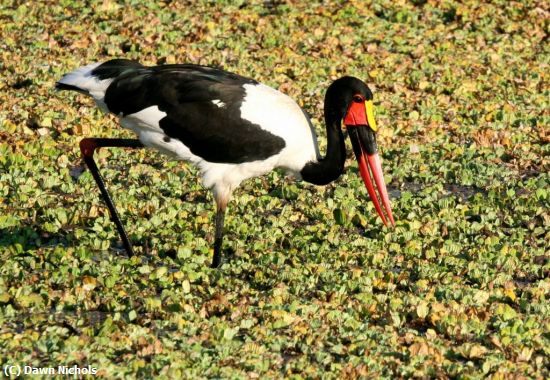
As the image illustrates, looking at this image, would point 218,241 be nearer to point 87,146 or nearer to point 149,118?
point 149,118

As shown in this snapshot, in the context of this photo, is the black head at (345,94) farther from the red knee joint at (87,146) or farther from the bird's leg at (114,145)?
the red knee joint at (87,146)

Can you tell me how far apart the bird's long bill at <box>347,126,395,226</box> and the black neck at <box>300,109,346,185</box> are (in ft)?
0.28

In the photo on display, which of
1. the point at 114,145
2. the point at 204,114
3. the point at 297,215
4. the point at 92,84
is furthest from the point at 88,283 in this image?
the point at 297,215

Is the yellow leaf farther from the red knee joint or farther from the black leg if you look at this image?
the red knee joint

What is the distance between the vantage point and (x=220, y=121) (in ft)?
21.6

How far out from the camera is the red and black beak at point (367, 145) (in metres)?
6.90

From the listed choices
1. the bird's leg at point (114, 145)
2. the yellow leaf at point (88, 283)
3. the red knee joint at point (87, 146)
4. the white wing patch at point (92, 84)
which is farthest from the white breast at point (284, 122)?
the yellow leaf at point (88, 283)

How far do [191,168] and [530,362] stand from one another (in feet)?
11.2

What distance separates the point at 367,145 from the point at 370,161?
0.12 metres

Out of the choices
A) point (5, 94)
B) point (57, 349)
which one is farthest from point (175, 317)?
point (5, 94)

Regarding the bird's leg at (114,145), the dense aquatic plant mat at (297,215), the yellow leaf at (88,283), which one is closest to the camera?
the dense aquatic plant mat at (297,215)

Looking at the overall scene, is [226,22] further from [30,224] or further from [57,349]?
[57,349]

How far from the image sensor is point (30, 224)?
712cm

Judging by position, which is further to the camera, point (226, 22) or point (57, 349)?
point (226, 22)
